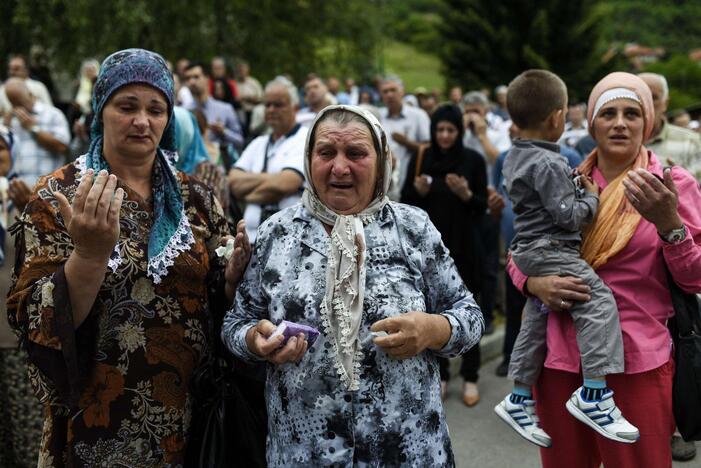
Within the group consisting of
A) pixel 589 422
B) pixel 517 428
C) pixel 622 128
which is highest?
pixel 622 128

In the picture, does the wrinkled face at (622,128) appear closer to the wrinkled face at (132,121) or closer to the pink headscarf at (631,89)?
the pink headscarf at (631,89)

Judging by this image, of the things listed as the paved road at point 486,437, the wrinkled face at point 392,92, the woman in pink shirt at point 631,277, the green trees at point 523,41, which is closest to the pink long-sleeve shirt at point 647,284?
the woman in pink shirt at point 631,277

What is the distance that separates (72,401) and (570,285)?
194 centimetres

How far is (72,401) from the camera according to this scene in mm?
2600

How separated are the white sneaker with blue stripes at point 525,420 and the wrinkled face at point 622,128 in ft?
3.76

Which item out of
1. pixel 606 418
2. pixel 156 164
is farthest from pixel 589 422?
pixel 156 164

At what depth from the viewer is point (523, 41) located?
2780 centimetres

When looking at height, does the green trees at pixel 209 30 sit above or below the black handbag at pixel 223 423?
above

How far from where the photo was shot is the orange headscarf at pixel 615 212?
3096mm

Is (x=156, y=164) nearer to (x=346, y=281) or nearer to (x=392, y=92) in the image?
(x=346, y=281)

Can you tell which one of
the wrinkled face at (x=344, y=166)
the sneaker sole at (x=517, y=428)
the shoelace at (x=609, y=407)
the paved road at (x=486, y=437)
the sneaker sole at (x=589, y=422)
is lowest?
the paved road at (x=486, y=437)

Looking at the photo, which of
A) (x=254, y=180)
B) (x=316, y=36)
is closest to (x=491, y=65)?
(x=316, y=36)

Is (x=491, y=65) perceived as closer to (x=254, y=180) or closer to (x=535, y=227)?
(x=254, y=180)

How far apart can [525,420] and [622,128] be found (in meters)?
1.31
